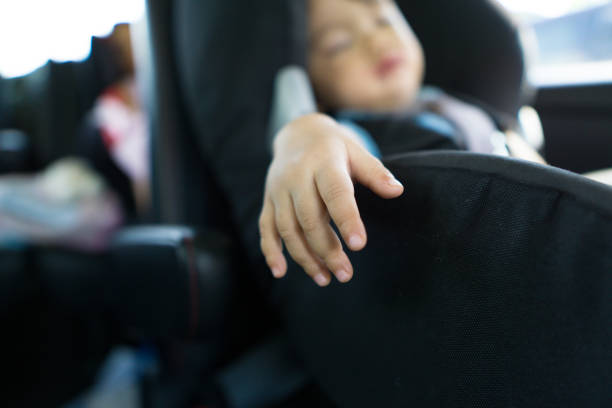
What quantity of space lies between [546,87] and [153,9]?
0.94 m

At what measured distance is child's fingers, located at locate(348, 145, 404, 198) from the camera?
33cm

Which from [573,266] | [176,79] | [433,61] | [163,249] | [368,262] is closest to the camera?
[573,266]

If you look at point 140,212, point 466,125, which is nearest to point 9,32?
point 140,212

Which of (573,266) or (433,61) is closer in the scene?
(573,266)

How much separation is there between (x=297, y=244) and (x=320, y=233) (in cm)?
3

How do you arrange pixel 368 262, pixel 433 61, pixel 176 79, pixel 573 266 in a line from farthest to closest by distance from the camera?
pixel 433 61
pixel 176 79
pixel 368 262
pixel 573 266

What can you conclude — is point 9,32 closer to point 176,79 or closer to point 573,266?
point 176,79

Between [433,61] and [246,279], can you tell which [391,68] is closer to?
[433,61]

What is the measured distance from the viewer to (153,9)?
693mm

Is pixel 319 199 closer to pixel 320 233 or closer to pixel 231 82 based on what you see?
pixel 320 233

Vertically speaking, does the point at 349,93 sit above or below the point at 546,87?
above

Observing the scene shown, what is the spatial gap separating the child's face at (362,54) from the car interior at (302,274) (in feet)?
0.47

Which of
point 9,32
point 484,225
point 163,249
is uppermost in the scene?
point 9,32

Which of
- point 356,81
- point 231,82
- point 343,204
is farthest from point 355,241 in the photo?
point 356,81
